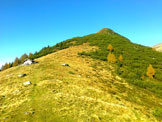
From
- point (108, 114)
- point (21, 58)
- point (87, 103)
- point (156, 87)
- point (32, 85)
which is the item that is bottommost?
point (156, 87)

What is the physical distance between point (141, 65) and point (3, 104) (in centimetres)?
5607

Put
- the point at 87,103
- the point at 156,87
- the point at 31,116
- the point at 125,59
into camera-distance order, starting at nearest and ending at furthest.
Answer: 1. the point at 31,116
2. the point at 87,103
3. the point at 156,87
4. the point at 125,59

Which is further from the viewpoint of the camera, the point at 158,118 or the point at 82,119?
the point at 158,118

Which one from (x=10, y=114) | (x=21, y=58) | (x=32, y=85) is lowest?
(x=10, y=114)

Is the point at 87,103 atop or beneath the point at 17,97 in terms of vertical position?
beneath

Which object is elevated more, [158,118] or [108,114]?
[108,114]

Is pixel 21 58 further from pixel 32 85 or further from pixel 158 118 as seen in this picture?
pixel 158 118

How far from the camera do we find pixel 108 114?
14.0 meters

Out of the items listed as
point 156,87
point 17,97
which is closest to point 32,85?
point 17,97

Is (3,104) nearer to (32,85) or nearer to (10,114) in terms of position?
(10,114)

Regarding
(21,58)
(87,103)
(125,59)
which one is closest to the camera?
(87,103)

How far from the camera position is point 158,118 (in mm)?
16516

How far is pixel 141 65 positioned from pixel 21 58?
11315 centimetres

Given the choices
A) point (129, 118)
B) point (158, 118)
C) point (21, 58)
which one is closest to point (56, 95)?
point (129, 118)
